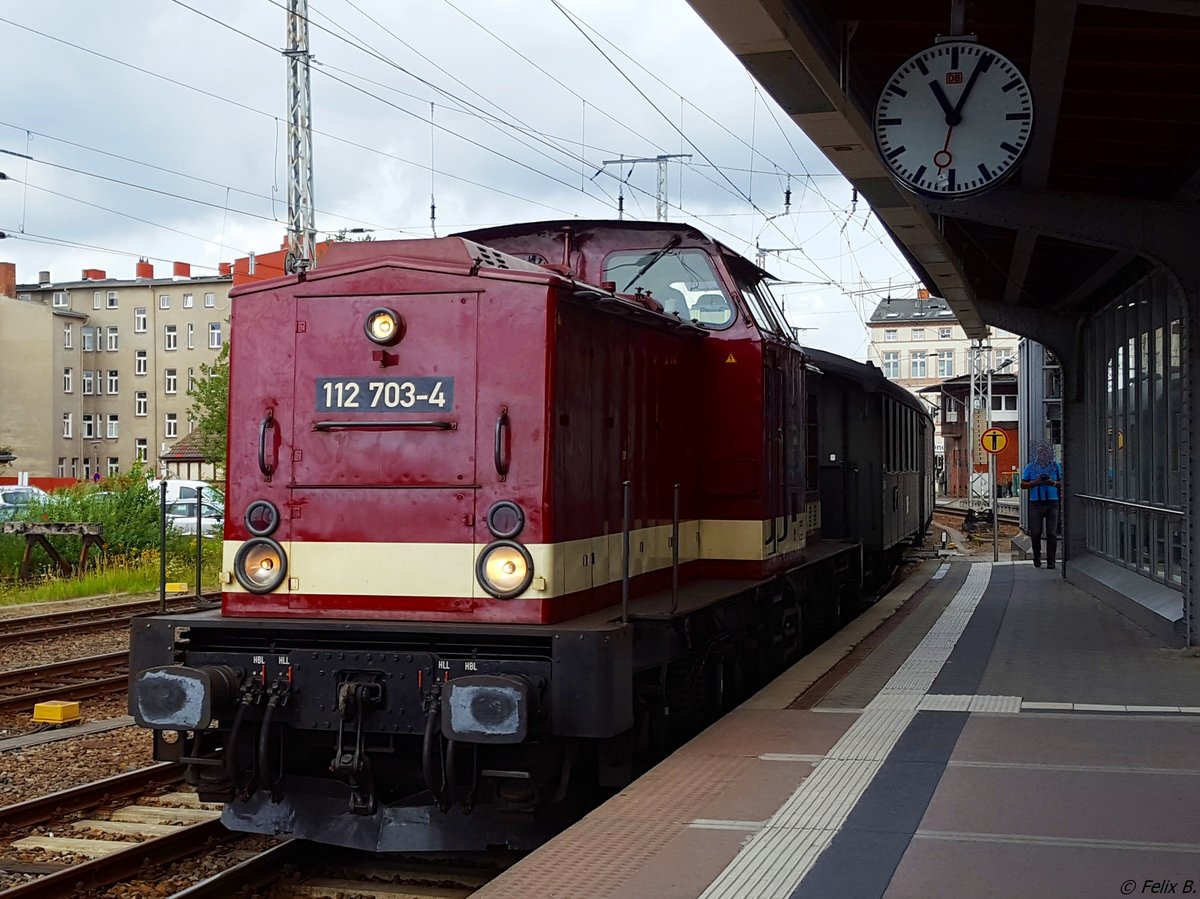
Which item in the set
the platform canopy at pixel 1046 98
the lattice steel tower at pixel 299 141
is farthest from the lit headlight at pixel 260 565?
the lattice steel tower at pixel 299 141

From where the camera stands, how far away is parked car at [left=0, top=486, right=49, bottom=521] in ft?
69.0

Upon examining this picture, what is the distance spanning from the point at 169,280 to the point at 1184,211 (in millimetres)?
52578

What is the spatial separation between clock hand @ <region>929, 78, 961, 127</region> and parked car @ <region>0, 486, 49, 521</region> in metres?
17.7

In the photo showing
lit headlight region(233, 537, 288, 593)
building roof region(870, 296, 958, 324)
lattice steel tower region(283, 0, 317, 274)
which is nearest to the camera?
lit headlight region(233, 537, 288, 593)

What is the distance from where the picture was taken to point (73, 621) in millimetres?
14898

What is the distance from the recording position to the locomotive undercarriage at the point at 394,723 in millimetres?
5309

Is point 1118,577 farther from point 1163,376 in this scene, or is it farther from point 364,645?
point 364,645

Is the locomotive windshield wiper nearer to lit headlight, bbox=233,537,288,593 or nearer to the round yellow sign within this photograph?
lit headlight, bbox=233,537,288,593

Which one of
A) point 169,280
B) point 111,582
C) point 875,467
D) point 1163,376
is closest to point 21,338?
point 169,280

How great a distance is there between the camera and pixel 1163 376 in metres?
10.8

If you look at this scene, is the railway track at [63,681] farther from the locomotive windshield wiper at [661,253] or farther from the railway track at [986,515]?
the railway track at [986,515]

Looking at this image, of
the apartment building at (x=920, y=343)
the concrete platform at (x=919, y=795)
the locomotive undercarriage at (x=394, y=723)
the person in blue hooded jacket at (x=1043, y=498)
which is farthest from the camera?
the apartment building at (x=920, y=343)

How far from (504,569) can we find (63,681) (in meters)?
6.79

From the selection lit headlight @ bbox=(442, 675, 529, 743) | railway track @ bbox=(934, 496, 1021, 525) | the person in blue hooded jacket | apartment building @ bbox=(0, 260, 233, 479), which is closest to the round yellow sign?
the person in blue hooded jacket
